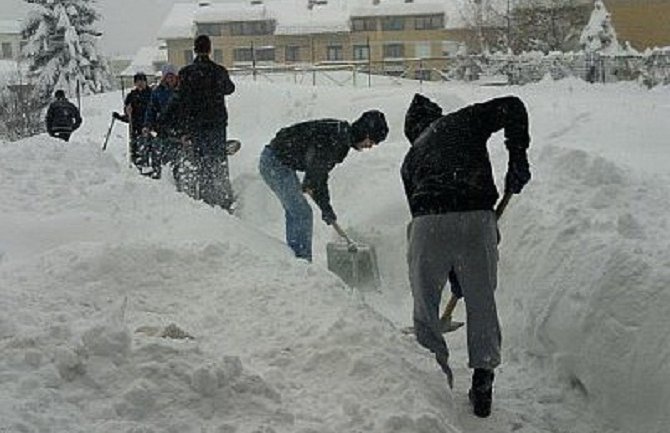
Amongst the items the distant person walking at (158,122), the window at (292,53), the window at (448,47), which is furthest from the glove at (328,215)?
the window at (292,53)

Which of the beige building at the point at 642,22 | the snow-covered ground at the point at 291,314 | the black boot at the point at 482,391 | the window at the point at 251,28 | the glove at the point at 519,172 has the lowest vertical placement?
the black boot at the point at 482,391

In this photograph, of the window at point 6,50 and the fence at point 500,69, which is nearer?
the fence at point 500,69

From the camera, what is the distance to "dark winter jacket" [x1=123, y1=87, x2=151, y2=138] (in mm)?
9430

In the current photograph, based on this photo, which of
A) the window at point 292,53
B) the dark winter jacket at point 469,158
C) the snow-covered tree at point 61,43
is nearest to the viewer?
the dark winter jacket at point 469,158

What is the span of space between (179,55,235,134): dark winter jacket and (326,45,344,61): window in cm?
3610

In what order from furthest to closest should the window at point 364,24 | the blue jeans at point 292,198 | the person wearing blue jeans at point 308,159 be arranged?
1. the window at point 364,24
2. the blue jeans at point 292,198
3. the person wearing blue jeans at point 308,159

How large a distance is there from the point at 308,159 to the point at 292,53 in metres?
38.2

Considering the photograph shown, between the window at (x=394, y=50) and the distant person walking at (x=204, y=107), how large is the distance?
3716 cm

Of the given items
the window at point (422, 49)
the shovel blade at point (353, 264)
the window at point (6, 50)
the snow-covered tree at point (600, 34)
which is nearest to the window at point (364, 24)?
the window at point (422, 49)

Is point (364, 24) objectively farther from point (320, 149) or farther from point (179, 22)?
point (320, 149)

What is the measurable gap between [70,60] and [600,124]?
2558cm

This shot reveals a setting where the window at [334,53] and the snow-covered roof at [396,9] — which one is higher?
the snow-covered roof at [396,9]

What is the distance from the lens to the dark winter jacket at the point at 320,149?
6.02 meters

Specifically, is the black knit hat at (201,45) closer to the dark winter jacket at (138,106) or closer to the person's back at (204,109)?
the person's back at (204,109)
